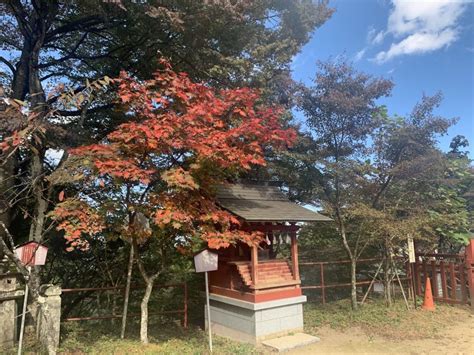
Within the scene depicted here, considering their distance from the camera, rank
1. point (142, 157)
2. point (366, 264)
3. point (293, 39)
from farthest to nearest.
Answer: point (366, 264) → point (293, 39) → point (142, 157)

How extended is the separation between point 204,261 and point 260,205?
A: 81.5 inches

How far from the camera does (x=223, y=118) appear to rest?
7555 mm

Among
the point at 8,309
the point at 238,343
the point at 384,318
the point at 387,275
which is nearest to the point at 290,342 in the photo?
the point at 238,343

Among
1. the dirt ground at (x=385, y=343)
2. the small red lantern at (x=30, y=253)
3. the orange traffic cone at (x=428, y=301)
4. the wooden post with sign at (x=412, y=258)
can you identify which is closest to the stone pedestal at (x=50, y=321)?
the small red lantern at (x=30, y=253)

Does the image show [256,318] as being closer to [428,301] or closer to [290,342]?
[290,342]

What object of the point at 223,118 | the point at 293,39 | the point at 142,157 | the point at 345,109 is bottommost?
the point at 142,157

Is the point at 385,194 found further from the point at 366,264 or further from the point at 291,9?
the point at 291,9

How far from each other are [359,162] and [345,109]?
1574 mm

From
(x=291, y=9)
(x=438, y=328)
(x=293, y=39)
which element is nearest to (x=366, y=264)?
(x=438, y=328)

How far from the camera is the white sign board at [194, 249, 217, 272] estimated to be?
702 cm

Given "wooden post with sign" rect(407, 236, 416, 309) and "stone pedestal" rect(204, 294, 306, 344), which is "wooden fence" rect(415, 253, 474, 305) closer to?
"wooden post with sign" rect(407, 236, 416, 309)

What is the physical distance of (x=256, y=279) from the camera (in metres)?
7.57

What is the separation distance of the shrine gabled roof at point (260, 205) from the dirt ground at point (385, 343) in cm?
259

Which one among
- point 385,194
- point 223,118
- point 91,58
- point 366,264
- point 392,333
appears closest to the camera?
point 223,118
